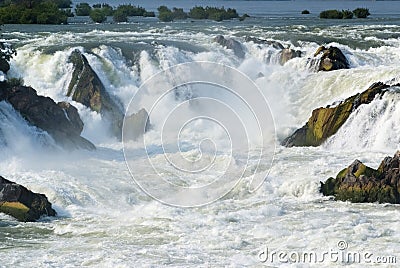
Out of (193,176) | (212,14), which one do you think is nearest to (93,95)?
(193,176)

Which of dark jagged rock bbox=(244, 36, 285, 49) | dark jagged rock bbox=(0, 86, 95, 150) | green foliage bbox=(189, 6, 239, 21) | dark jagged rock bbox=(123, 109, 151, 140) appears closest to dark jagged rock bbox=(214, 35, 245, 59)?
dark jagged rock bbox=(244, 36, 285, 49)

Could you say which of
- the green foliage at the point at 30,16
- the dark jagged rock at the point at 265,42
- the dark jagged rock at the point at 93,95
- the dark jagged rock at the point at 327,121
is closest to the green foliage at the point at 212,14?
the green foliage at the point at 30,16

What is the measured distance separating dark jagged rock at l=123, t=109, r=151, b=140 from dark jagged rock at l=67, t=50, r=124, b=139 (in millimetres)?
383

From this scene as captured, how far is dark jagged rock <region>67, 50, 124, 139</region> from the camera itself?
23984mm

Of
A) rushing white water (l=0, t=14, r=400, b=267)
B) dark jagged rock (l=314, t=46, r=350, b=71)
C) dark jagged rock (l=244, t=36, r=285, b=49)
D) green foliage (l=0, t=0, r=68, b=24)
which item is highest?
green foliage (l=0, t=0, r=68, b=24)

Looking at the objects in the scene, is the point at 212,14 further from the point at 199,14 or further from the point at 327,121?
the point at 327,121

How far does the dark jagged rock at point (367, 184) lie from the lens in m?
15.7

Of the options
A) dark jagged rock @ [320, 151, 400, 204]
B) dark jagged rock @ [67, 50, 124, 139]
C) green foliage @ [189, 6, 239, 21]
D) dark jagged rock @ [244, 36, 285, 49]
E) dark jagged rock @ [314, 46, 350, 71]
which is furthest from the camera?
green foliage @ [189, 6, 239, 21]

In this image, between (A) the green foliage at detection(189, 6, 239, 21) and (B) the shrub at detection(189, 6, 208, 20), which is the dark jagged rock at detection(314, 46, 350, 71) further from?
(B) the shrub at detection(189, 6, 208, 20)

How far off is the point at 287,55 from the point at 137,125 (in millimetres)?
8654

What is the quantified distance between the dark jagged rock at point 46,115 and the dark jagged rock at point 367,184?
7.16 meters

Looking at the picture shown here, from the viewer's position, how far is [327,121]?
2095 centimetres

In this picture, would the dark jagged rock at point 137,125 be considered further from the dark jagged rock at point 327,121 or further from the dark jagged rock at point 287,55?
the dark jagged rock at point 287,55

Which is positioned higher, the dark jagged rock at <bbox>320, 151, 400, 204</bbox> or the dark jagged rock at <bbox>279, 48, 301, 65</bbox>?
the dark jagged rock at <bbox>279, 48, 301, 65</bbox>
